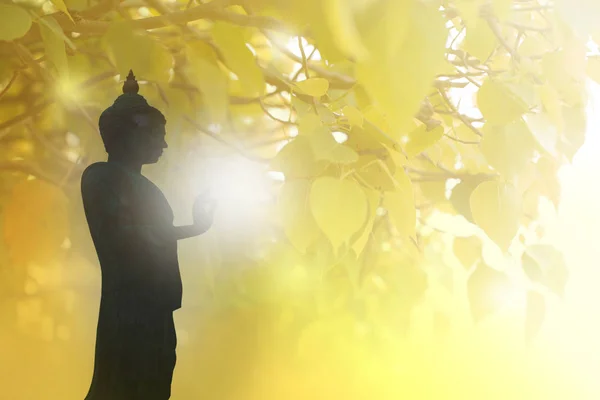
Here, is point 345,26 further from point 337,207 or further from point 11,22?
point 11,22

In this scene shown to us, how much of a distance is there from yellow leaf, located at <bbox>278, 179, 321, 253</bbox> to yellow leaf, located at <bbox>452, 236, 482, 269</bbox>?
336mm

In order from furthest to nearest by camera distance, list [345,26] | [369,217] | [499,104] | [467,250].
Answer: [467,250] → [369,217] → [499,104] → [345,26]

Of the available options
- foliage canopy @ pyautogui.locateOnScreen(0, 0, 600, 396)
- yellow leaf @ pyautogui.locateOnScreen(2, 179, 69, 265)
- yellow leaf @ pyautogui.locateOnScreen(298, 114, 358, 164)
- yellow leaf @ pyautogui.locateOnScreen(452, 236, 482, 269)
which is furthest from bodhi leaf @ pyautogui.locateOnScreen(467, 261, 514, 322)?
yellow leaf @ pyautogui.locateOnScreen(2, 179, 69, 265)

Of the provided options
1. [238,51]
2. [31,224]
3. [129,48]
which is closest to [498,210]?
[238,51]

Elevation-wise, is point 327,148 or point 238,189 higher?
point 238,189

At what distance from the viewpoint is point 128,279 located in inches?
20.3

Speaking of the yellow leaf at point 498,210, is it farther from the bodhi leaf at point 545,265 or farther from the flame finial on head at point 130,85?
the flame finial on head at point 130,85

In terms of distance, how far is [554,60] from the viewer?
1.26 ft

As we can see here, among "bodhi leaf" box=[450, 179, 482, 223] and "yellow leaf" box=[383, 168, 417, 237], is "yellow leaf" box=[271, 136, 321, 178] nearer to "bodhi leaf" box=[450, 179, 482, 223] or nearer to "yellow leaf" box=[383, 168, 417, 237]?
"yellow leaf" box=[383, 168, 417, 237]

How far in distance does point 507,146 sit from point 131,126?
1.33ft

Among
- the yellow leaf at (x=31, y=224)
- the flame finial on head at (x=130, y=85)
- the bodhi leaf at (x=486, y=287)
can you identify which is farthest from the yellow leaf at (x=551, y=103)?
the yellow leaf at (x=31, y=224)

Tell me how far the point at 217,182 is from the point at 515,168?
0.46 m

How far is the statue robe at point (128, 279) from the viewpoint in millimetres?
503

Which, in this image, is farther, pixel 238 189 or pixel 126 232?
pixel 238 189
